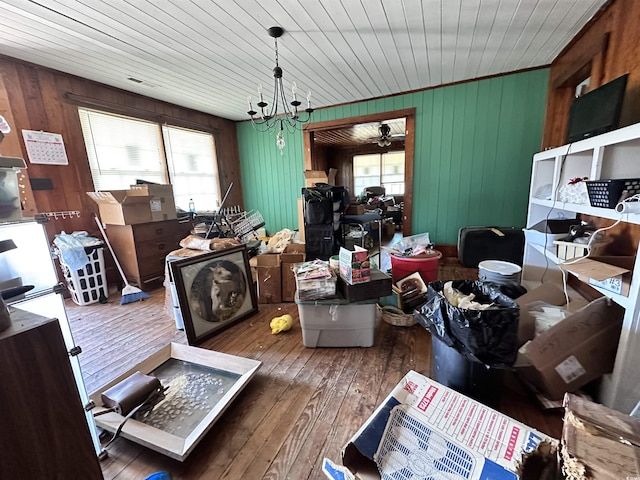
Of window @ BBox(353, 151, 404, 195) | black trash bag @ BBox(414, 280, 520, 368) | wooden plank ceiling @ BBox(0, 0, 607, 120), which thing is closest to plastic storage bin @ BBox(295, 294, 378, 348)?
black trash bag @ BBox(414, 280, 520, 368)

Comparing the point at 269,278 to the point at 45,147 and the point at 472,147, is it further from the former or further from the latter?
the point at 472,147

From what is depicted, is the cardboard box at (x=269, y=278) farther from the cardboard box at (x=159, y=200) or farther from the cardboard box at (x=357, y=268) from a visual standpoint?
the cardboard box at (x=159, y=200)

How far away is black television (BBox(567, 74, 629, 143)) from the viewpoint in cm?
151

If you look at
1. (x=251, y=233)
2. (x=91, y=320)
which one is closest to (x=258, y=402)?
(x=91, y=320)

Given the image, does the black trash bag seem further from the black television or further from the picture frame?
the black television

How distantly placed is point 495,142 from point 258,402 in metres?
3.85

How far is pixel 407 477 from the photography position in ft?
2.80

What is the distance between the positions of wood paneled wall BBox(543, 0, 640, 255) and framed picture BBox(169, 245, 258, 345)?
2702mm

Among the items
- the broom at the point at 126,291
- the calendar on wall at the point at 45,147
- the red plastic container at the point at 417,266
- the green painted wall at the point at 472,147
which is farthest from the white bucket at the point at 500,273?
the calendar on wall at the point at 45,147

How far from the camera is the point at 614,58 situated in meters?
1.87

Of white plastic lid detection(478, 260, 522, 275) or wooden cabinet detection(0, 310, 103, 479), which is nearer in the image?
wooden cabinet detection(0, 310, 103, 479)

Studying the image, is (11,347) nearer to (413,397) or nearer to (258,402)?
(258,402)

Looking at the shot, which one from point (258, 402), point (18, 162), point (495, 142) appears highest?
point (495, 142)

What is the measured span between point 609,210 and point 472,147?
254cm
